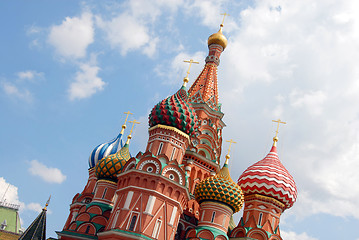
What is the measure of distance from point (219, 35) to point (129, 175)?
650 inches

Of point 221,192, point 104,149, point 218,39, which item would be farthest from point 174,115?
point 218,39

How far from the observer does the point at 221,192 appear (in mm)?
22438

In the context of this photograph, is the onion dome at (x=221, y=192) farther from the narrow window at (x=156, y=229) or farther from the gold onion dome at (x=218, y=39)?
the gold onion dome at (x=218, y=39)

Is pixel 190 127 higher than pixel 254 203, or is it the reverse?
pixel 190 127

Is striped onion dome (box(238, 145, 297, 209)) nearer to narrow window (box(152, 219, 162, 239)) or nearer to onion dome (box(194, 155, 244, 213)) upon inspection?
onion dome (box(194, 155, 244, 213))

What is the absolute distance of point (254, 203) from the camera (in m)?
25.9

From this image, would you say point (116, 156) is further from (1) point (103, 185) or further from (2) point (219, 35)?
(2) point (219, 35)

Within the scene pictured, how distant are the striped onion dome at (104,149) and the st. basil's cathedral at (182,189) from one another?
2241 mm

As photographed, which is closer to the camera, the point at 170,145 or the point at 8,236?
the point at 170,145

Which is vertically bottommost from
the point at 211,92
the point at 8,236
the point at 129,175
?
the point at 8,236

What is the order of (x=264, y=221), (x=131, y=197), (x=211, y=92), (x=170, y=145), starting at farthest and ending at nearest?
1. (x=211, y=92)
2. (x=264, y=221)
3. (x=170, y=145)
4. (x=131, y=197)

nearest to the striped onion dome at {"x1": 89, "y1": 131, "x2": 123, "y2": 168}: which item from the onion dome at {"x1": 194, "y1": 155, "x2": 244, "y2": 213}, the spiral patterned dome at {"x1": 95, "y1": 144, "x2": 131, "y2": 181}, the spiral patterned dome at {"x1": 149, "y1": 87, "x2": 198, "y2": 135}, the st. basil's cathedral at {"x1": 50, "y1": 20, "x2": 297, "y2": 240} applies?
the st. basil's cathedral at {"x1": 50, "y1": 20, "x2": 297, "y2": 240}

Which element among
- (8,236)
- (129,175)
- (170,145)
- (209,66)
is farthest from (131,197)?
(8,236)

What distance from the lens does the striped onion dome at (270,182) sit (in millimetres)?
26016
